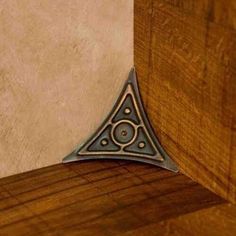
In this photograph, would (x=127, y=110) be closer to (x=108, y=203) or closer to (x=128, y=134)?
(x=128, y=134)

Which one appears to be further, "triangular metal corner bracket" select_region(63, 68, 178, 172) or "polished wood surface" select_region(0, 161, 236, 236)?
"triangular metal corner bracket" select_region(63, 68, 178, 172)

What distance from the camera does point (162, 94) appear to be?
110cm

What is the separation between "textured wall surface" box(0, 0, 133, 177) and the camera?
106 cm

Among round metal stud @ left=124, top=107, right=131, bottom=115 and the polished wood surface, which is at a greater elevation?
round metal stud @ left=124, top=107, right=131, bottom=115

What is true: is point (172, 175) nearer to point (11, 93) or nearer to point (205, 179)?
point (205, 179)

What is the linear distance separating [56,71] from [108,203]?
0.81 feet

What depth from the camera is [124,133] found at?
1.14 meters

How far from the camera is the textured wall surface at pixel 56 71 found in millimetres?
1064

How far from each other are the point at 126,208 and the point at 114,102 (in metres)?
→ 0.23

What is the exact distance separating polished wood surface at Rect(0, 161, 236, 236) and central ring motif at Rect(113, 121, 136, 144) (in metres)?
0.05

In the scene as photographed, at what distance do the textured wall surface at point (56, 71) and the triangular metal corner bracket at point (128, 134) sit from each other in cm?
2

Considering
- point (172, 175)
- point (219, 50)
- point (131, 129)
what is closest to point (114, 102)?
point (131, 129)

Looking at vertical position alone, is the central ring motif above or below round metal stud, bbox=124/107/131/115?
below

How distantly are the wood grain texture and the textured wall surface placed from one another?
5cm
